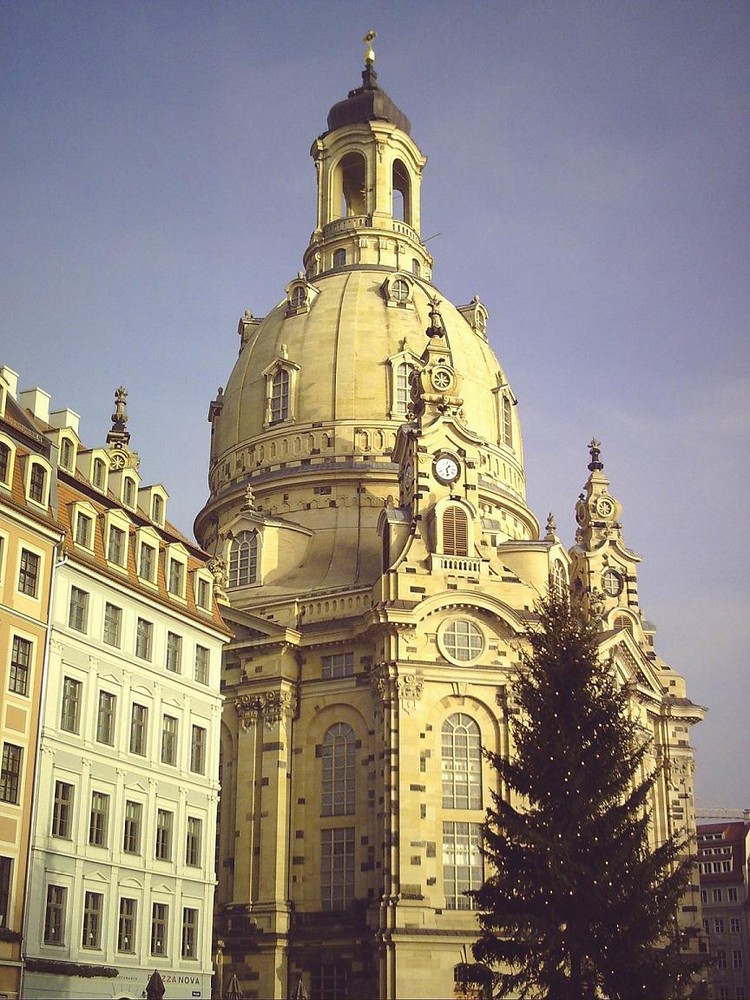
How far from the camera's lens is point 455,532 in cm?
7331

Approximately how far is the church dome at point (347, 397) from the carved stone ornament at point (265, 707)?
7599 millimetres

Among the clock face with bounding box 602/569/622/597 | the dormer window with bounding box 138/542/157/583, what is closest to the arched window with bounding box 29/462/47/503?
the dormer window with bounding box 138/542/157/583

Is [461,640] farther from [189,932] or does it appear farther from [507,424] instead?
[507,424]

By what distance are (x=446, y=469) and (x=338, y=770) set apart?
1726 cm

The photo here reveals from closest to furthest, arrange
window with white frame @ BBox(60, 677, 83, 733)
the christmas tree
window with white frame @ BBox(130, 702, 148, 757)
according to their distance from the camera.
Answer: the christmas tree, window with white frame @ BBox(60, 677, 83, 733), window with white frame @ BBox(130, 702, 148, 757)

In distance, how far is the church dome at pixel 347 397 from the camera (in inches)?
3290

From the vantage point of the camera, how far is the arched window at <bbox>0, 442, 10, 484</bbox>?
4444 centimetres

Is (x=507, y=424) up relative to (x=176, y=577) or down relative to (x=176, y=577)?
up

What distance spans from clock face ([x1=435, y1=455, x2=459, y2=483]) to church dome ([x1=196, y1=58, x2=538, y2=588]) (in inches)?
239

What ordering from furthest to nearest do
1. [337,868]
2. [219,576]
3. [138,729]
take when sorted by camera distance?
1. [219,576]
2. [337,868]
3. [138,729]

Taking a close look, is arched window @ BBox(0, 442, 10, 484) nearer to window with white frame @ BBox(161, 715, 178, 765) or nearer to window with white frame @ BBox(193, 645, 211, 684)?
window with white frame @ BBox(161, 715, 178, 765)

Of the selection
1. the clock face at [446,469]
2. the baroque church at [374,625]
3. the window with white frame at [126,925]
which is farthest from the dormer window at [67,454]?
the clock face at [446,469]

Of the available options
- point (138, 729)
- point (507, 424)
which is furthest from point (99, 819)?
point (507, 424)

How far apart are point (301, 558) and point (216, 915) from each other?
69.8ft
